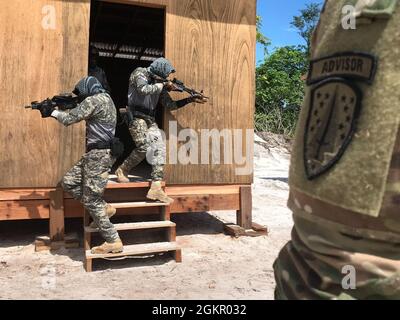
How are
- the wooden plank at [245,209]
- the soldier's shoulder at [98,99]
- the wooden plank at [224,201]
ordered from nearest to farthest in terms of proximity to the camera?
the soldier's shoulder at [98,99], the wooden plank at [224,201], the wooden plank at [245,209]

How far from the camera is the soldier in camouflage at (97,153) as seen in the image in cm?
423

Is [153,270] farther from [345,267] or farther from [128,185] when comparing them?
[345,267]

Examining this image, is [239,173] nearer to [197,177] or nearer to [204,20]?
[197,177]

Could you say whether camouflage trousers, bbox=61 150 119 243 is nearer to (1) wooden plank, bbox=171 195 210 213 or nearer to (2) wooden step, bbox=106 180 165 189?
(2) wooden step, bbox=106 180 165 189

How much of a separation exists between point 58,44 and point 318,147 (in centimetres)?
452

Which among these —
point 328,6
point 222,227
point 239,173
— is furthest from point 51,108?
point 328,6

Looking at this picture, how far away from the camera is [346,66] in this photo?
890mm

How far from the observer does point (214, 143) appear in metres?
5.51

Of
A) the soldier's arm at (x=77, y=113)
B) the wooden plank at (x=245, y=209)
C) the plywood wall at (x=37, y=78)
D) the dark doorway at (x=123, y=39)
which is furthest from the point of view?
the dark doorway at (x=123, y=39)

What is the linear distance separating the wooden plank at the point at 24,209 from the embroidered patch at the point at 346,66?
442 cm

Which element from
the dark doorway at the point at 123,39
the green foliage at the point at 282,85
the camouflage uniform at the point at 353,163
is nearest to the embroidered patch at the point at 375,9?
the camouflage uniform at the point at 353,163

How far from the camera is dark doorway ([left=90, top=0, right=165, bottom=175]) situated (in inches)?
320

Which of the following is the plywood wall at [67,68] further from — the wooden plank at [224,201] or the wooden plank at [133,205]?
the wooden plank at [133,205]
